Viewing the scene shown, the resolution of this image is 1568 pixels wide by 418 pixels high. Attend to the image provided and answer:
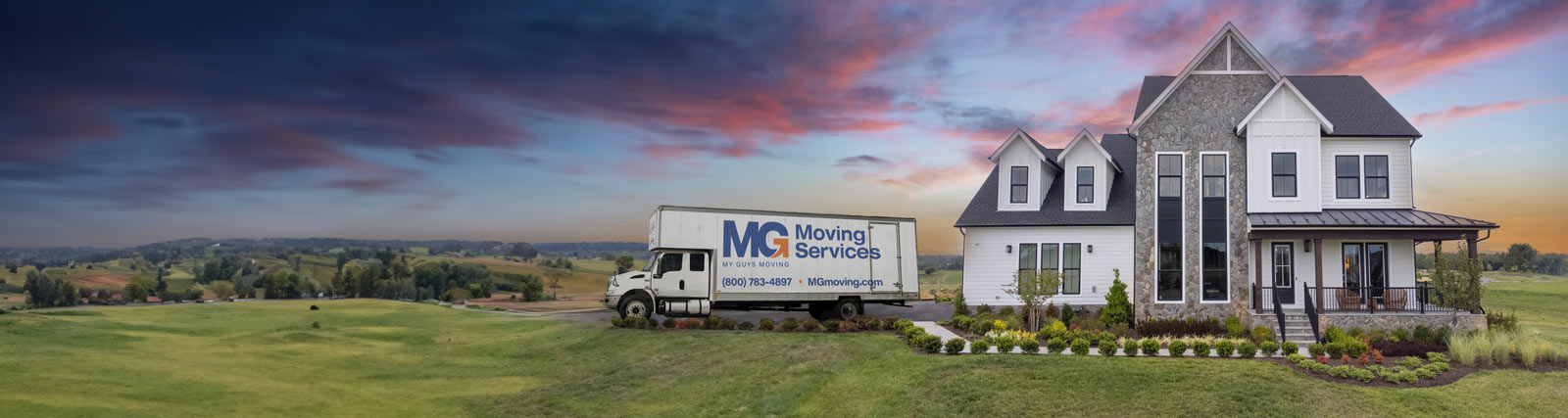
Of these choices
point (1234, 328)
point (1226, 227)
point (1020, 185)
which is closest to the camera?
point (1234, 328)

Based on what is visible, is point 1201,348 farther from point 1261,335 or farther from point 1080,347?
point 1261,335

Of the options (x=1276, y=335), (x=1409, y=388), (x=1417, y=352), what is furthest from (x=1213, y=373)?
(x=1276, y=335)

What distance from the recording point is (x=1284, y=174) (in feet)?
79.4

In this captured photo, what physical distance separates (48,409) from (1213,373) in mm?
18242

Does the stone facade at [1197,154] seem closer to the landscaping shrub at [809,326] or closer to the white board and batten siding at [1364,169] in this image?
the white board and batten siding at [1364,169]

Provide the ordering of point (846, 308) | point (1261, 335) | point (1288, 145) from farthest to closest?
point (846, 308) < point (1288, 145) < point (1261, 335)

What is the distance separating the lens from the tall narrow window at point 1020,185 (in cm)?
2866

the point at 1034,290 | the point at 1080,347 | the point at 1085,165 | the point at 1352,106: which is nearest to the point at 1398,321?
the point at 1352,106

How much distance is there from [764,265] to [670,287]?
2942 mm

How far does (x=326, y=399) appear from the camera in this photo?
1384 centimetres

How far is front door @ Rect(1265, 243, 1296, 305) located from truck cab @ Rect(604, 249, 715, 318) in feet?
55.6

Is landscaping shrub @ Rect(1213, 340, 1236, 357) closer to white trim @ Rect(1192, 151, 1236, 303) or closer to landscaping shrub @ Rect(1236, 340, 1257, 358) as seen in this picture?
landscaping shrub @ Rect(1236, 340, 1257, 358)

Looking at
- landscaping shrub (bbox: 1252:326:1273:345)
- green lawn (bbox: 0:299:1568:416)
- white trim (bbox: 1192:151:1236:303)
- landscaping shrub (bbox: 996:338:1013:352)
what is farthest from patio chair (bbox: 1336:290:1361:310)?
landscaping shrub (bbox: 996:338:1013:352)

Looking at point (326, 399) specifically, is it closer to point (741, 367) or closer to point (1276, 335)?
point (741, 367)
